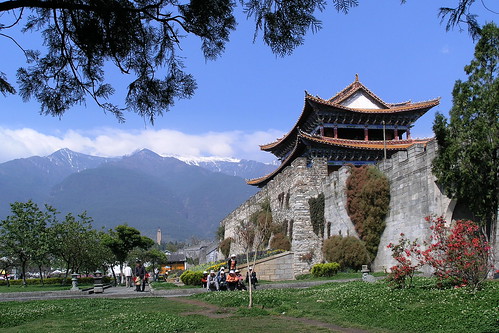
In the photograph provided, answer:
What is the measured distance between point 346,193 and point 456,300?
16.3m

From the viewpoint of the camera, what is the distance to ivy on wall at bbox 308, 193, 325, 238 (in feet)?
101

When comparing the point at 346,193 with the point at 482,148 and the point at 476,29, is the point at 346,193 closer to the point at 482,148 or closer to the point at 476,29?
the point at 482,148

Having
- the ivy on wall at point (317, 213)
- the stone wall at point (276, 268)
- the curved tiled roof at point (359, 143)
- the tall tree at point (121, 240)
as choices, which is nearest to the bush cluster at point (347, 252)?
the stone wall at point (276, 268)

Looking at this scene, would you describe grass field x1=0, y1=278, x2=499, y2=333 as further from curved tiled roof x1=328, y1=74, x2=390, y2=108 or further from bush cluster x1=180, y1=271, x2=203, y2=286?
curved tiled roof x1=328, y1=74, x2=390, y2=108

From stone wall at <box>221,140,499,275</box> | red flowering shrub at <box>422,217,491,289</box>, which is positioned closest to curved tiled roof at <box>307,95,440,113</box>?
stone wall at <box>221,140,499,275</box>

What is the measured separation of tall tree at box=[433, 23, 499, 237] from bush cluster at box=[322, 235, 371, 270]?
27.5 feet

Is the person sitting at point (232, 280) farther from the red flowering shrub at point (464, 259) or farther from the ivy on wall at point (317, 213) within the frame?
the ivy on wall at point (317, 213)

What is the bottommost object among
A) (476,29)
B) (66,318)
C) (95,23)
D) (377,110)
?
(66,318)

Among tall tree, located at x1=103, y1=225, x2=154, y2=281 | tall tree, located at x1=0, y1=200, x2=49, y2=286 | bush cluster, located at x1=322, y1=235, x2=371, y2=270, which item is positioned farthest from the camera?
tall tree, located at x1=103, y1=225, x2=154, y2=281

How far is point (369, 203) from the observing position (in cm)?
2470

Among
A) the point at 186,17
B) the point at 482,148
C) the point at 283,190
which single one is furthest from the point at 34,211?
the point at 186,17

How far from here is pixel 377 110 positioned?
37719mm

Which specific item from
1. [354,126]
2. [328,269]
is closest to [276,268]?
[328,269]

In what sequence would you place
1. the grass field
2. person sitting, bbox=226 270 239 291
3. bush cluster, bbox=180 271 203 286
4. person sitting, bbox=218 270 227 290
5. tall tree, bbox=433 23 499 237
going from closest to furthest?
the grass field < tall tree, bbox=433 23 499 237 < person sitting, bbox=226 270 239 291 < person sitting, bbox=218 270 227 290 < bush cluster, bbox=180 271 203 286
